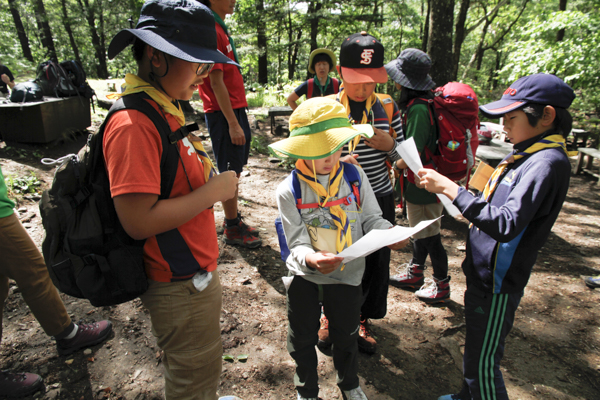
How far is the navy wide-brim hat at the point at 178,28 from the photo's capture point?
1.35 metres

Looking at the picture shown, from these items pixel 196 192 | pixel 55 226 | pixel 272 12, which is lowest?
pixel 55 226

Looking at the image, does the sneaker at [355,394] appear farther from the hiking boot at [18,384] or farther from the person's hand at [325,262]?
the hiking boot at [18,384]

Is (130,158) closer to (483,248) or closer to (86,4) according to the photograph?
(483,248)

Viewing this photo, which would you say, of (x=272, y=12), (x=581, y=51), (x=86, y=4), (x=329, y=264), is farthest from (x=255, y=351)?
(x=86, y=4)

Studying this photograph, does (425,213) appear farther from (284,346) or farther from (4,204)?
(4,204)

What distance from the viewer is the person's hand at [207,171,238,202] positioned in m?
1.51

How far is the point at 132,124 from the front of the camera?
1.29 meters

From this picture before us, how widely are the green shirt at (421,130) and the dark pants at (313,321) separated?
1.43m

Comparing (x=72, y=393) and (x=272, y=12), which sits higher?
(x=272, y=12)

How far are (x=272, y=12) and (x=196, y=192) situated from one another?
13.1m

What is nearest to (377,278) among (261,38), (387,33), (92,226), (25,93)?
(92,226)

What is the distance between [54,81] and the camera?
629cm

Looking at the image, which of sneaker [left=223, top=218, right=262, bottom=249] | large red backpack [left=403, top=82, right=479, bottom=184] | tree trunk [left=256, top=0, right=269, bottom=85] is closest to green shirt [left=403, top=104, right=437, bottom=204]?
large red backpack [left=403, top=82, right=479, bottom=184]

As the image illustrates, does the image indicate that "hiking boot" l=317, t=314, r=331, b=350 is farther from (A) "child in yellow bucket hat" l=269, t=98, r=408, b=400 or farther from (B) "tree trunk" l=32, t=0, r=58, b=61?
(B) "tree trunk" l=32, t=0, r=58, b=61
